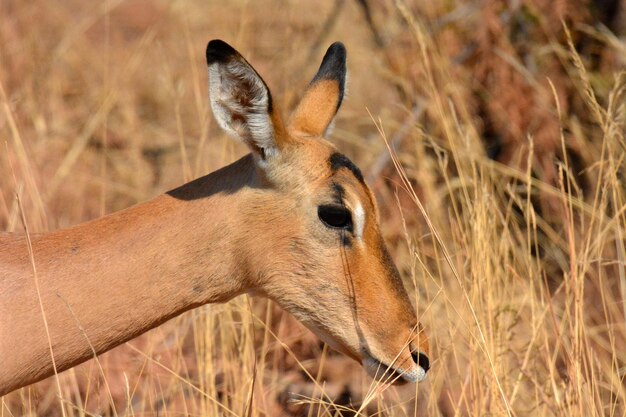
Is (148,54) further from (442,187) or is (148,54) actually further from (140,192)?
(442,187)

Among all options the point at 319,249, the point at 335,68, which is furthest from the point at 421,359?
the point at 335,68

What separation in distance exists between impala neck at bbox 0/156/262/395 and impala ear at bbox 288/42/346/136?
44cm

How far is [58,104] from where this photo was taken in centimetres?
801

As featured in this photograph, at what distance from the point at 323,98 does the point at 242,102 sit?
67 cm

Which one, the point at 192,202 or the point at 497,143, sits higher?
the point at 192,202

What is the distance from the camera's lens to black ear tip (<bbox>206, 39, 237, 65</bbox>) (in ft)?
10.5

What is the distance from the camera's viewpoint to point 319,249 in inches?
134

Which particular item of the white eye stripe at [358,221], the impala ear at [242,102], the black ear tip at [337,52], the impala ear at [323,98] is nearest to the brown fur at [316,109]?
the impala ear at [323,98]

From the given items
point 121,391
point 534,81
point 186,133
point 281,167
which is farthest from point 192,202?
point 186,133

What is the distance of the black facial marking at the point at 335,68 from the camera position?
4012 mm

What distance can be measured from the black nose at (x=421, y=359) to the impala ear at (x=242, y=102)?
0.80 metres

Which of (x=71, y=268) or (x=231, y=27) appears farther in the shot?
(x=231, y=27)

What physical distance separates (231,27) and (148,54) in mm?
1002

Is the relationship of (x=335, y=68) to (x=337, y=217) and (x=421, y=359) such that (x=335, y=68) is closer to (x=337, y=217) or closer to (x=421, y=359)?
(x=337, y=217)
